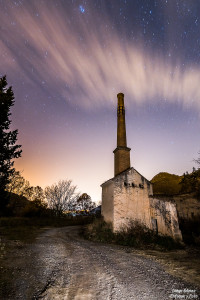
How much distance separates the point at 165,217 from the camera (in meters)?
13.6

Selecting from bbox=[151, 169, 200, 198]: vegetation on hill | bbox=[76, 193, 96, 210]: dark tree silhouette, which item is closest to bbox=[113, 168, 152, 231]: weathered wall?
bbox=[151, 169, 200, 198]: vegetation on hill

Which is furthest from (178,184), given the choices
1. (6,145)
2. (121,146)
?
(6,145)

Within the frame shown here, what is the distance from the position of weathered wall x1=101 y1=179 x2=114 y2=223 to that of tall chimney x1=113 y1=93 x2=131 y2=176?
200 cm

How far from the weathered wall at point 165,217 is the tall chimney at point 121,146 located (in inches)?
168

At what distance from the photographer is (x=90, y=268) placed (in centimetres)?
557

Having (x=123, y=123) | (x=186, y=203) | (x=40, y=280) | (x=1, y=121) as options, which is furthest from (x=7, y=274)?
(x=186, y=203)

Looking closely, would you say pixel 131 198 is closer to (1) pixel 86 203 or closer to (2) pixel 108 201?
(2) pixel 108 201

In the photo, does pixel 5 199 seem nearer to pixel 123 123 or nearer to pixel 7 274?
pixel 7 274

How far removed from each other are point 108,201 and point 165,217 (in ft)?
16.7

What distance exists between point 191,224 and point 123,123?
1380cm

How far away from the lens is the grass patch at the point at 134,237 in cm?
1083

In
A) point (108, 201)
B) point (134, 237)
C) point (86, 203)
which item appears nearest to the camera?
point (134, 237)

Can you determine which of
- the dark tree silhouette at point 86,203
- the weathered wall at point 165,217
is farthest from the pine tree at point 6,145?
the dark tree silhouette at point 86,203

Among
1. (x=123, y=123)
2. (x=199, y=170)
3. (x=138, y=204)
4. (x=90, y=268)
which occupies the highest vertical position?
(x=123, y=123)
